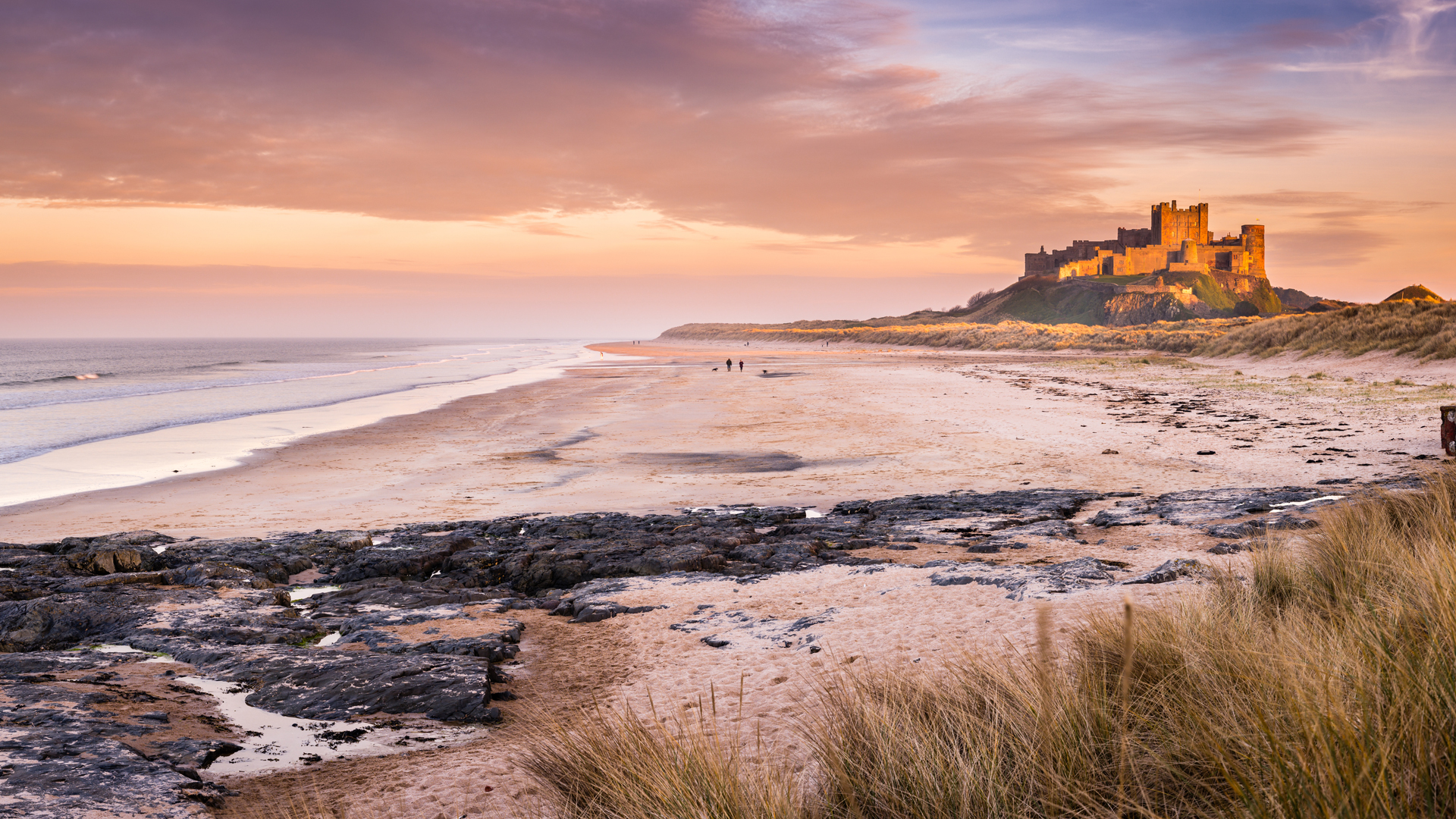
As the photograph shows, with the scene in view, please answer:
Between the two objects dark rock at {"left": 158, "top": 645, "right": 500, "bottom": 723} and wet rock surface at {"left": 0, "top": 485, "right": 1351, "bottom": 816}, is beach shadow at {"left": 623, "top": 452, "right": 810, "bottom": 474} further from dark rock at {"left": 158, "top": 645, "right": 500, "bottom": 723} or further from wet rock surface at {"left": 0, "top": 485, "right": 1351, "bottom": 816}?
dark rock at {"left": 158, "top": 645, "right": 500, "bottom": 723}

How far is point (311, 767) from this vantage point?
3.96 meters

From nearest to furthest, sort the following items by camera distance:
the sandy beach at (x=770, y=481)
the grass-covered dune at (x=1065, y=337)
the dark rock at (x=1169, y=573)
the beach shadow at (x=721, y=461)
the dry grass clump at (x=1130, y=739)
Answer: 1. the dry grass clump at (x=1130, y=739)
2. the sandy beach at (x=770, y=481)
3. the dark rock at (x=1169, y=573)
4. the beach shadow at (x=721, y=461)
5. the grass-covered dune at (x=1065, y=337)

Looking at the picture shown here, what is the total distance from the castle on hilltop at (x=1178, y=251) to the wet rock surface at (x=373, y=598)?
17161 centimetres

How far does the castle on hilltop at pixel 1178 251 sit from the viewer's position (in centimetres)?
15975

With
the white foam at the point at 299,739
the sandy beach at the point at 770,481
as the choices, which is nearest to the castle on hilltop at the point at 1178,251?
the sandy beach at the point at 770,481

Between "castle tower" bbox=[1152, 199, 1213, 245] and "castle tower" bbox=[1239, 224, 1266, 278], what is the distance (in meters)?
7.70

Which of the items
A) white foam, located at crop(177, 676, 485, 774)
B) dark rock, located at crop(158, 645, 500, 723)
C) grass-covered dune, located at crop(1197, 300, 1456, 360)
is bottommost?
white foam, located at crop(177, 676, 485, 774)

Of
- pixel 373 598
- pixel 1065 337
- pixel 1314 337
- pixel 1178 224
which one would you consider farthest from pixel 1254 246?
pixel 373 598

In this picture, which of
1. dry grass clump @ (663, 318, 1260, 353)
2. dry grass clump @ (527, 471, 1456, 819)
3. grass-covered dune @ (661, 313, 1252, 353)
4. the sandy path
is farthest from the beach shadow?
dry grass clump @ (663, 318, 1260, 353)

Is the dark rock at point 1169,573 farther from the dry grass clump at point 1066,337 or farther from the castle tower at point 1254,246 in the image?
the castle tower at point 1254,246

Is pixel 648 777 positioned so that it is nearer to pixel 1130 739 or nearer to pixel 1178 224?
pixel 1130 739

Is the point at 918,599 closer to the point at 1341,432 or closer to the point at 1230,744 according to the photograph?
the point at 1230,744

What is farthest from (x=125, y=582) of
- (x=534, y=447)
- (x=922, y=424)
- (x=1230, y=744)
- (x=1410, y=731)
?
(x=922, y=424)

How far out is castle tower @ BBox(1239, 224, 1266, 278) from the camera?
6476 inches
